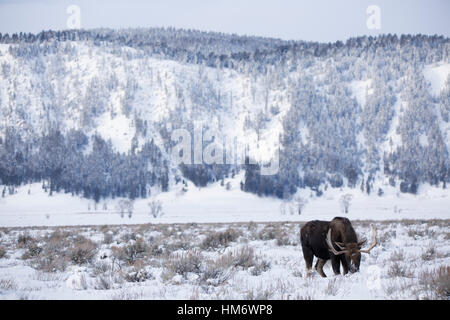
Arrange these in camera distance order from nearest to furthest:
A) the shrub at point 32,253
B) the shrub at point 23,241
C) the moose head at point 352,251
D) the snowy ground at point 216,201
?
1. the moose head at point 352,251
2. the shrub at point 32,253
3. the shrub at point 23,241
4. the snowy ground at point 216,201

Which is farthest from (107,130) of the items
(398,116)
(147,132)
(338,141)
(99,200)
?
(398,116)

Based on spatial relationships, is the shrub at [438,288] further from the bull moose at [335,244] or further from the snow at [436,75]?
the snow at [436,75]

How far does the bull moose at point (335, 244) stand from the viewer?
832 cm

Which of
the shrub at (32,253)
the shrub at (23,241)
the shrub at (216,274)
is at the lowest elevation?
the shrub at (23,241)

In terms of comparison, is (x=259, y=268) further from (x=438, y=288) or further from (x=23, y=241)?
(x=23, y=241)

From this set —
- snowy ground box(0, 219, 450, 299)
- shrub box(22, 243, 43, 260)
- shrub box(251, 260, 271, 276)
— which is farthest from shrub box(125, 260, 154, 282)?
shrub box(22, 243, 43, 260)

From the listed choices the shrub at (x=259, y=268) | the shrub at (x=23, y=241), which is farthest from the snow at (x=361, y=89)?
the shrub at (x=259, y=268)

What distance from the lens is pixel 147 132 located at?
412 ft

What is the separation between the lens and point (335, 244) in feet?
28.6

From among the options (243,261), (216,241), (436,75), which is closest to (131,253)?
(243,261)

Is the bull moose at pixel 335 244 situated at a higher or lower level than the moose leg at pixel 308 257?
higher

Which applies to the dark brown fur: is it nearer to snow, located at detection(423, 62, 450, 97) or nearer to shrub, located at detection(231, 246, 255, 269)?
shrub, located at detection(231, 246, 255, 269)

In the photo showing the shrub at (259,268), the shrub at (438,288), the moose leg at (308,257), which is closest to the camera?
the shrub at (438,288)

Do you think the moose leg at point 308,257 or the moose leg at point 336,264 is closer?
the moose leg at point 336,264
